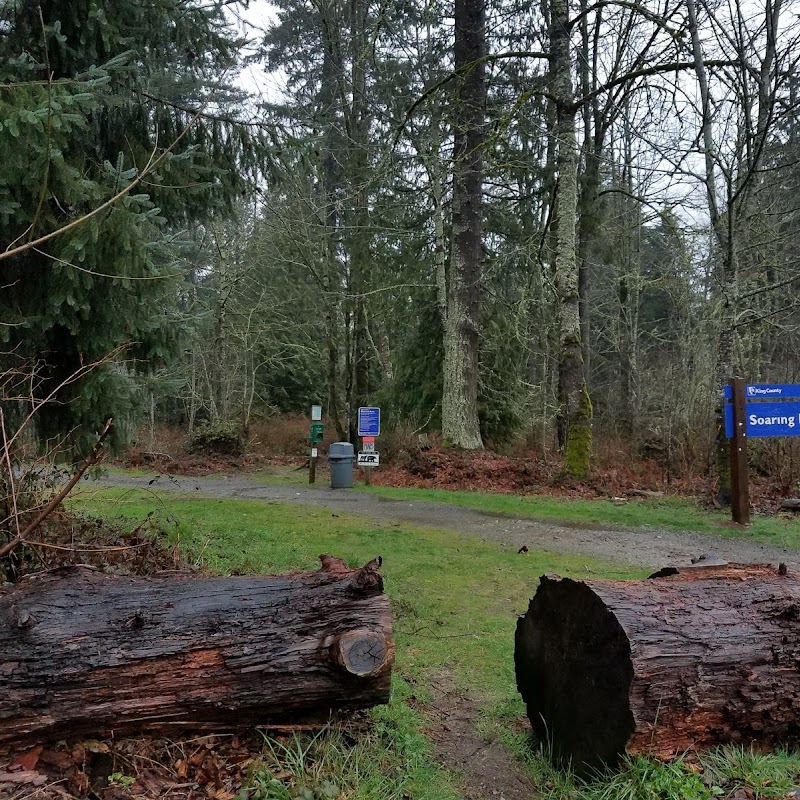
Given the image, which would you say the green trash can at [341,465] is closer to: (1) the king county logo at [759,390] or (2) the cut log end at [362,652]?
(1) the king county logo at [759,390]

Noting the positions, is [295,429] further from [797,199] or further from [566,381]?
[797,199]

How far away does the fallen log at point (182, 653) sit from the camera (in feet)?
8.82

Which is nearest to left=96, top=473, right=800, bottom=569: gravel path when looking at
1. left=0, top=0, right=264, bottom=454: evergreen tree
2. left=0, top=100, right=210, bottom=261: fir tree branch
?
left=0, top=0, right=264, bottom=454: evergreen tree

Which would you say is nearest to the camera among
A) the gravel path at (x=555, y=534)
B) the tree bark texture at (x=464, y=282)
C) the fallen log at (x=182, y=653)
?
the fallen log at (x=182, y=653)

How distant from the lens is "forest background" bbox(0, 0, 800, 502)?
5.99 metres

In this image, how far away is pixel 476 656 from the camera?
14.7 ft

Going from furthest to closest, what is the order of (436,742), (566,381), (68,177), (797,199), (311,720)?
(797,199), (566,381), (68,177), (436,742), (311,720)

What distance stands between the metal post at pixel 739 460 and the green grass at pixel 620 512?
215mm

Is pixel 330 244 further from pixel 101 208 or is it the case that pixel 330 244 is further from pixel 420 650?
pixel 101 208

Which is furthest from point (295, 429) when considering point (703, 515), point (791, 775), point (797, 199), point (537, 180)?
point (791, 775)

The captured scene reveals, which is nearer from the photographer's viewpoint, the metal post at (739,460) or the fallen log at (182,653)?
the fallen log at (182,653)

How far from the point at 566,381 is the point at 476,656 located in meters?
9.15

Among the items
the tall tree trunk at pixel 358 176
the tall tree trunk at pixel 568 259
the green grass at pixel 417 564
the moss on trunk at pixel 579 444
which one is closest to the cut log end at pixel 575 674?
the green grass at pixel 417 564

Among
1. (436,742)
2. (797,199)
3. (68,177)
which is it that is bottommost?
(436,742)
